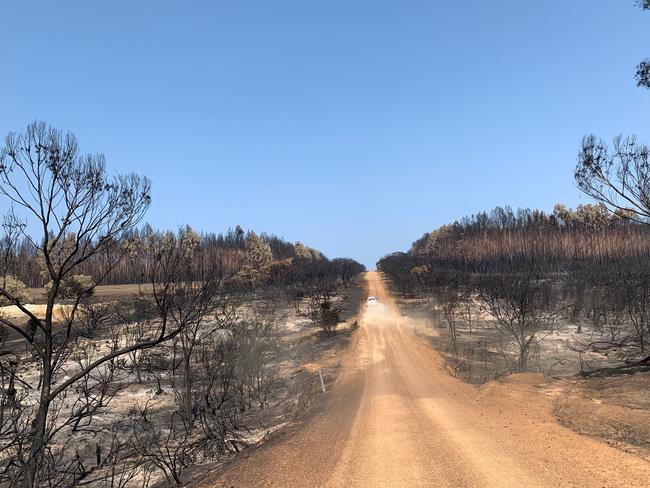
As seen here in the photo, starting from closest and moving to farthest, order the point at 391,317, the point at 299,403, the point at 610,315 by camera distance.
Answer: the point at 299,403 → the point at 610,315 → the point at 391,317

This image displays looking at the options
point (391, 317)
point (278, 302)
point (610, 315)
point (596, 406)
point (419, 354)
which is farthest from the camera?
point (278, 302)

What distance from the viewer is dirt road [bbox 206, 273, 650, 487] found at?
836 centimetres

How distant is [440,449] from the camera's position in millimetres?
10148

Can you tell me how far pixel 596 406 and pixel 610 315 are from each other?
3584 cm

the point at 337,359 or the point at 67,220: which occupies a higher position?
the point at 67,220

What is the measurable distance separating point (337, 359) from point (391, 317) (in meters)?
19.7

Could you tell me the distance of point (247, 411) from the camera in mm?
20875

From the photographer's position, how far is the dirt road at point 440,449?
836 cm

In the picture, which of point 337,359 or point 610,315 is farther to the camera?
point 610,315

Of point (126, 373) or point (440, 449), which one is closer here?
point (440, 449)

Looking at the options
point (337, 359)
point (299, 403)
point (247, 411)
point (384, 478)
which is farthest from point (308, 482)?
point (337, 359)

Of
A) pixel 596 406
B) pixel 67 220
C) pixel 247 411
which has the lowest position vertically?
pixel 247 411

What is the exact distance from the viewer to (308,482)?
350 inches

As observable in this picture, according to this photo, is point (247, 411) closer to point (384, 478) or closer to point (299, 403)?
point (299, 403)
